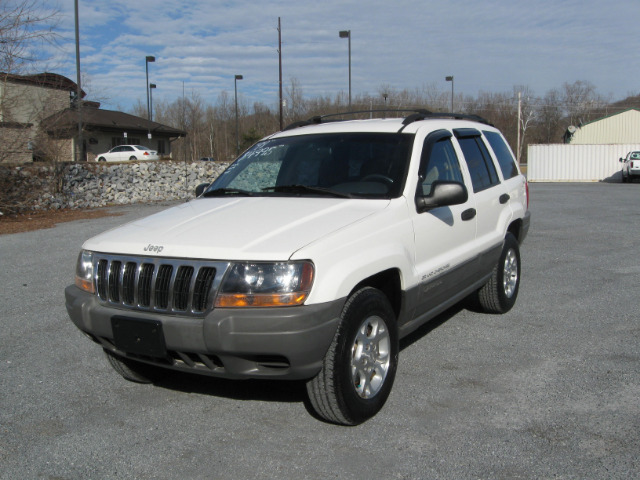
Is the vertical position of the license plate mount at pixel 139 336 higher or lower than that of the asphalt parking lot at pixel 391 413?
higher

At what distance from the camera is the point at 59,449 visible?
11.1 feet

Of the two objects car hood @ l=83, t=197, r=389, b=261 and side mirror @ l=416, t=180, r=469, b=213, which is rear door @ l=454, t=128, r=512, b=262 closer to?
side mirror @ l=416, t=180, r=469, b=213

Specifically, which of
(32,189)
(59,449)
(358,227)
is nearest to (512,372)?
(358,227)

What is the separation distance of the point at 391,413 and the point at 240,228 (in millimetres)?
1486

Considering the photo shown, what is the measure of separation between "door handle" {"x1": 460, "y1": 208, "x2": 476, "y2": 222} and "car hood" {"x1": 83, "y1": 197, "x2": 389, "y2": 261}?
1.11 metres

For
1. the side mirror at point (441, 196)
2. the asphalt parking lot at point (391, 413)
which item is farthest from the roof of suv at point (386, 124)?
the asphalt parking lot at point (391, 413)

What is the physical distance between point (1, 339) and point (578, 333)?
5152mm

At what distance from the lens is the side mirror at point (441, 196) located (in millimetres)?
4129

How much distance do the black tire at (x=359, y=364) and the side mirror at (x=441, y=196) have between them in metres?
0.84

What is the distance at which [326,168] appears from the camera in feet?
15.0

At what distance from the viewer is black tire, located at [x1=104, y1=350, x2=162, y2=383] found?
4195 mm

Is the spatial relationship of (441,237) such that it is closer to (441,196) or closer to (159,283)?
(441,196)

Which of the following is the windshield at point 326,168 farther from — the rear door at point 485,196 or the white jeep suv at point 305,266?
the rear door at point 485,196

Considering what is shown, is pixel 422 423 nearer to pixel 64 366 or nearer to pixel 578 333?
pixel 578 333
